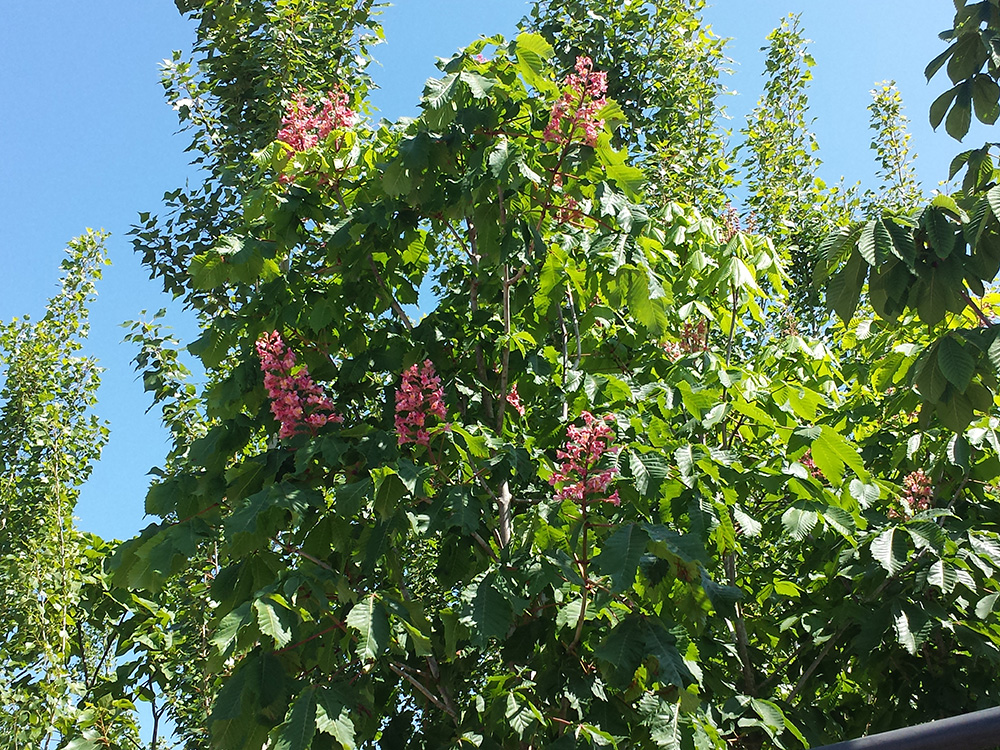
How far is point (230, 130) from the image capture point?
6.29 metres

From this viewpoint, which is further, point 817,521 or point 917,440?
point 917,440

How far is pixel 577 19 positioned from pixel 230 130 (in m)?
2.60

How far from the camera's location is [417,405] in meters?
3.19

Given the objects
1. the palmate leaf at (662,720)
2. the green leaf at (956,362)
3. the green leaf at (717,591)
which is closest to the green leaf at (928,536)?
the green leaf at (717,591)

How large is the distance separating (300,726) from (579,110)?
2.25m

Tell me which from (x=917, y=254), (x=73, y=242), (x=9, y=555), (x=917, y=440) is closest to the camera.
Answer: (x=917, y=254)

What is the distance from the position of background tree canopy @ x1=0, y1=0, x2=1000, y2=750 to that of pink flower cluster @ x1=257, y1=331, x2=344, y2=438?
0.01 meters

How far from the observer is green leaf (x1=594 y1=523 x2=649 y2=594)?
2389 mm

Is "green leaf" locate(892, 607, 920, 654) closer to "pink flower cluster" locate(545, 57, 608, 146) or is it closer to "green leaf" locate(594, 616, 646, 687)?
"green leaf" locate(594, 616, 646, 687)

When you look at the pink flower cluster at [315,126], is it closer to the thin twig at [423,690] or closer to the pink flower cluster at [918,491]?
the thin twig at [423,690]

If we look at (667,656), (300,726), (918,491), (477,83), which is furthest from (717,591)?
(477,83)

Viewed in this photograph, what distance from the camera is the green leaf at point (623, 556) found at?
2.39 meters

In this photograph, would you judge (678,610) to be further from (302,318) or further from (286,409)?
(302,318)

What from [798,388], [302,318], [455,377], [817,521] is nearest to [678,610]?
[817,521]
